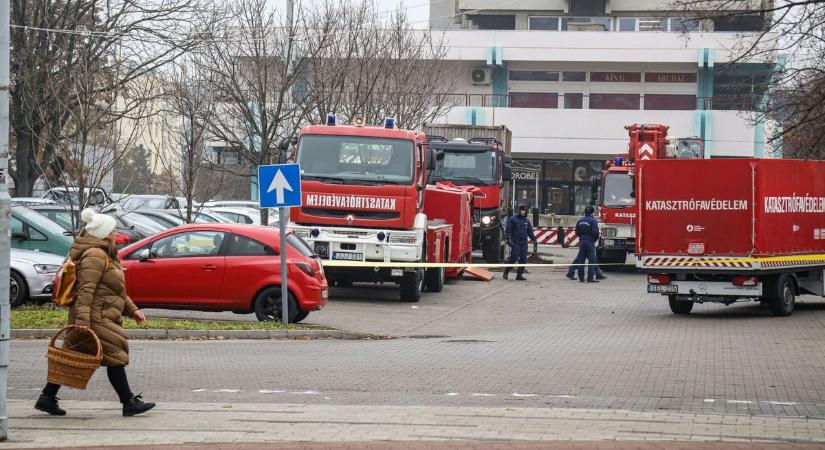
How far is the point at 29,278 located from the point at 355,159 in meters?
6.76

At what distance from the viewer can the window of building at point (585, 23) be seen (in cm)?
6638

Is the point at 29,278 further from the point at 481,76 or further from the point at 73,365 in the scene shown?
the point at 481,76

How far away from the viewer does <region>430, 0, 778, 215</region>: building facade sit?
63.2m

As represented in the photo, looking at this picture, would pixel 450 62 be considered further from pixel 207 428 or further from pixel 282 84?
pixel 207 428

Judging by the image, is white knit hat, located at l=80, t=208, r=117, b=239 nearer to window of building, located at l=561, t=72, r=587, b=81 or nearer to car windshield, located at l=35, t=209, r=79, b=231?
car windshield, located at l=35, t=209, r=79, b=231

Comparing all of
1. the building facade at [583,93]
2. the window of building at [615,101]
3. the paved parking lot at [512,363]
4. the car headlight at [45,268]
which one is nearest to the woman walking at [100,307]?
the paved parking lot at [512,363]

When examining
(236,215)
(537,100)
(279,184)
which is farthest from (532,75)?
(279,184)

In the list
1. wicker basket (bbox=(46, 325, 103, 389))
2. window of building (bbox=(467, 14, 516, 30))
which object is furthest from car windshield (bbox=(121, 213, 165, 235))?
window of building (bbox=(467, 14, 516, 30))

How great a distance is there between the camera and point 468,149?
111 ft

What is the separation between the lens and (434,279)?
86.8 ft

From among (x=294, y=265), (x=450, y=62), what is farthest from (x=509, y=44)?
(x=294, y=265)

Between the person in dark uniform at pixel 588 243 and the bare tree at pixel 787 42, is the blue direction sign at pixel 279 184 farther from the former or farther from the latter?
the person in dark uniform at pixel 588 243

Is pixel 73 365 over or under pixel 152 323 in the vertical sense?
over

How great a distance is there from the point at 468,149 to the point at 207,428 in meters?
24.6
